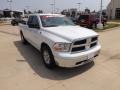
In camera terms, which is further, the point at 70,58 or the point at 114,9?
the point at 114,9

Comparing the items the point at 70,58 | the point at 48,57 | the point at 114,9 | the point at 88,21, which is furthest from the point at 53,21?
the point at 114,9

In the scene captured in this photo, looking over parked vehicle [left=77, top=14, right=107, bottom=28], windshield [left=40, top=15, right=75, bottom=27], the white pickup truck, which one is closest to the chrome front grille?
the white pickup truck

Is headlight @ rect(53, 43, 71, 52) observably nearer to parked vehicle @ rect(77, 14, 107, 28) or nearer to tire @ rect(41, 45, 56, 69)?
tire @ rect(41, 45, 56, 69)

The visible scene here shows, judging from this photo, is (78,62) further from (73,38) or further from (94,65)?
(94,65)

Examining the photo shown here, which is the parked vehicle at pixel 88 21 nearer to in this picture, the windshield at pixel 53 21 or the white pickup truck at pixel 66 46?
the windshield at pixel 53 21

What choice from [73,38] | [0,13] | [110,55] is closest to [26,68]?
[73,38]

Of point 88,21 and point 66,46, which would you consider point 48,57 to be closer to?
point 66,46

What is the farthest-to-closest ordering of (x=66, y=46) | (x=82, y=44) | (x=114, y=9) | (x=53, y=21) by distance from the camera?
1. (x=114, y=9)
2. (x=53, y=21)
3. (x=82, y=44)
4. (x=66, y=46)

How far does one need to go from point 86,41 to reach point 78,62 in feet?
2.39

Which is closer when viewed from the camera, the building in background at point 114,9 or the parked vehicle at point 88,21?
the parked vehicle at point 88,21

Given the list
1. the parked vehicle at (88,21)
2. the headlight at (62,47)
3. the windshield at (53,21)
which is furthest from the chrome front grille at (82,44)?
the parked vehicle at (88,21)

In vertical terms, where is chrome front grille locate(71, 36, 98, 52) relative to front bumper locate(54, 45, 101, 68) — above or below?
above

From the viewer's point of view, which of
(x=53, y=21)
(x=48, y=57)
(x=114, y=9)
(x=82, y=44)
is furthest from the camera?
(x=114, y=9)

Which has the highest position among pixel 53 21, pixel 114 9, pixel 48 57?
pixel 114 9
